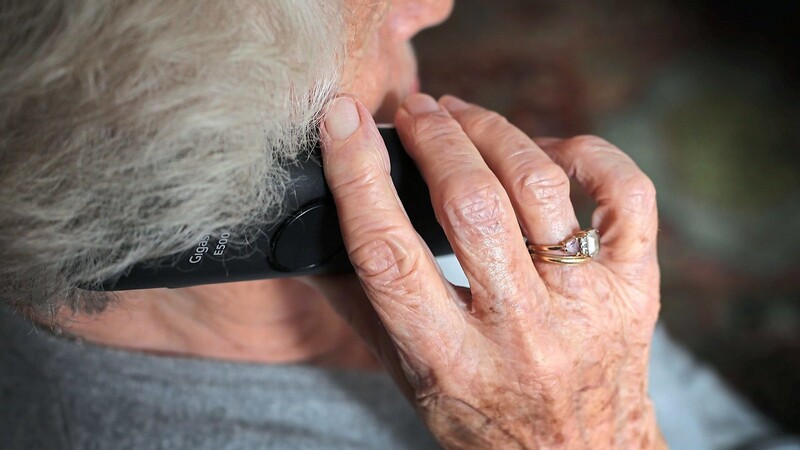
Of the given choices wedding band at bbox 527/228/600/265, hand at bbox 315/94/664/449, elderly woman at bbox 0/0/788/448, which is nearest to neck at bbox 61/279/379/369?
elderly woman at bbox 0/0/788/448

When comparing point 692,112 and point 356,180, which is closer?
point 356,180

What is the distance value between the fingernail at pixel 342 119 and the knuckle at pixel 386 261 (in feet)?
0.32

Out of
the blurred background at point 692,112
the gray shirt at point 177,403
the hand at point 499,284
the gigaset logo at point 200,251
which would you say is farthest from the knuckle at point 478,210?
the blurred background at point 692,112

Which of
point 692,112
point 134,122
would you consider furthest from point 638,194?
point 692,112

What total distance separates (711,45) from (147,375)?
6.48 ft

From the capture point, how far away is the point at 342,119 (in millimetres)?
667

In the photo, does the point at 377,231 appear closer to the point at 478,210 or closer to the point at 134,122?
the point at 478,210

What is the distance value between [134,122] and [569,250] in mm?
441

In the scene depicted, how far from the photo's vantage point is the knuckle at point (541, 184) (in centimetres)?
73

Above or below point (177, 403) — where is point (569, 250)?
above

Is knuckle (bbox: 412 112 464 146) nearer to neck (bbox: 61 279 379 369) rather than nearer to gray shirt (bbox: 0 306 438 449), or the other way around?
neck (bbox: 61 279 379 369)

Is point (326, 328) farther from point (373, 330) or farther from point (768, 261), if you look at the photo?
point (768, 261)

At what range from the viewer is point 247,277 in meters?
0.69

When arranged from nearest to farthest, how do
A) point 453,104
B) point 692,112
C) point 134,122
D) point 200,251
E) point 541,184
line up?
point 134,122 → point 200,251 → point 541,184 → point 453,104 → point 692,112
